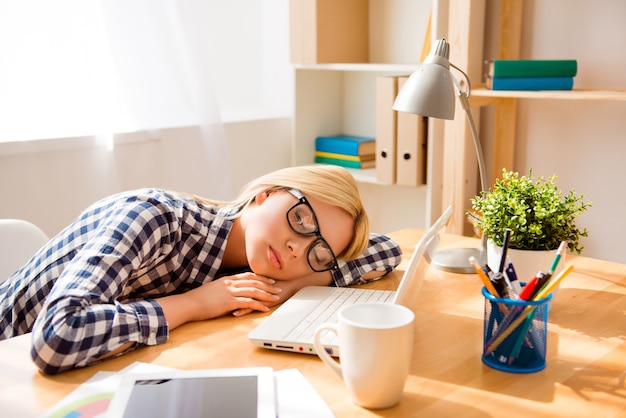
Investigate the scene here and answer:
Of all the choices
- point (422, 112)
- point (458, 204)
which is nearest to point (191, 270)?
point (422, 112)

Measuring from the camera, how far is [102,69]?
244 cm

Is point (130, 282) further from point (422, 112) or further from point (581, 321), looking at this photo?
point (581, 321)

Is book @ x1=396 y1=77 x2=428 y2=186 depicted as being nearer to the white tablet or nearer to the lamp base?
the lamp base

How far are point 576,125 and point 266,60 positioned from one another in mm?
1499

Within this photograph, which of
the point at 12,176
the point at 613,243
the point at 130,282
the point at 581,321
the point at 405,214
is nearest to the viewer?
the point at 581,321

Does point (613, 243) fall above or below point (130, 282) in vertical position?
below

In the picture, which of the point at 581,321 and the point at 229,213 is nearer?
the point at 581,321

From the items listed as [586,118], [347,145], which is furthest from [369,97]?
[586,118]

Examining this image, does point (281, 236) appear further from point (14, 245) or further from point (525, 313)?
point (14, 245)

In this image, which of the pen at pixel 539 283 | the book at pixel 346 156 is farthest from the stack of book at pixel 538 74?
the pen at pixel 539 283

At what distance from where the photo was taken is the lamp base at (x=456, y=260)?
1.53 meters

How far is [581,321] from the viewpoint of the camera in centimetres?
123

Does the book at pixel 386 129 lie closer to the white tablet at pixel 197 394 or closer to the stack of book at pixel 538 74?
the stack of book at pixel 538 74

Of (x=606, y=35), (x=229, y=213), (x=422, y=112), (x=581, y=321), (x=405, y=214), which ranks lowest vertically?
(x=405, y=214)
